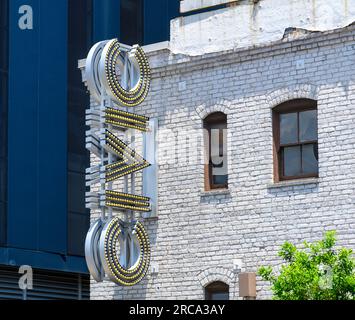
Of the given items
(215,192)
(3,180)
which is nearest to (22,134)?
(3,180)

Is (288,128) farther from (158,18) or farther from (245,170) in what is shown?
(158,18)

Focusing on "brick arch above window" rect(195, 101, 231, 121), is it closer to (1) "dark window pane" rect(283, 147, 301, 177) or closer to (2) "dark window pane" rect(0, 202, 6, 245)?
(1) "dark window pane" rect(283, 147, 301, 177)

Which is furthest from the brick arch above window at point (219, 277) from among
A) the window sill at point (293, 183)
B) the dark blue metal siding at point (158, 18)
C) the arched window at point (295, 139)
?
the dark blue metal siding at point (158, 18)

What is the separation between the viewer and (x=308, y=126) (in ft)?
79.6

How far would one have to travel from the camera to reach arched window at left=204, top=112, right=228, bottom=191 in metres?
25.3

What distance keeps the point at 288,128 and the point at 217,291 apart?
375 cm

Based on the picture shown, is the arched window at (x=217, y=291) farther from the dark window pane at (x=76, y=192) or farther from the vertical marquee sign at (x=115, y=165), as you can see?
the dark window pane at (x=76, y=192)

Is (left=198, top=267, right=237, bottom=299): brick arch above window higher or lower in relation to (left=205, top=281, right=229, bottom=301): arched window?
higher

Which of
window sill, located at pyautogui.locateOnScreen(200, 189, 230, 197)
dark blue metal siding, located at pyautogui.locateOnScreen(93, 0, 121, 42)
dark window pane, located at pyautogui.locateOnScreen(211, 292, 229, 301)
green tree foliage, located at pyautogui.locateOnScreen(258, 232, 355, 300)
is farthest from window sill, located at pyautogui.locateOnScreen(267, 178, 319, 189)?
dark blue metal siding, located at pyautogui.locateOnScreen(93, 0, 121, 42)

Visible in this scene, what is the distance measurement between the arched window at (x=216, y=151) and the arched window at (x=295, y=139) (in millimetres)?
1271

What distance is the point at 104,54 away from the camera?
24.9 m

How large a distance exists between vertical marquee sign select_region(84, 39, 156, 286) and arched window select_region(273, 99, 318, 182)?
2.96m

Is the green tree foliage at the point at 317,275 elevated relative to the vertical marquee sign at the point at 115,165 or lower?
lower

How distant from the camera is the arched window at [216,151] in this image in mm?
25311
